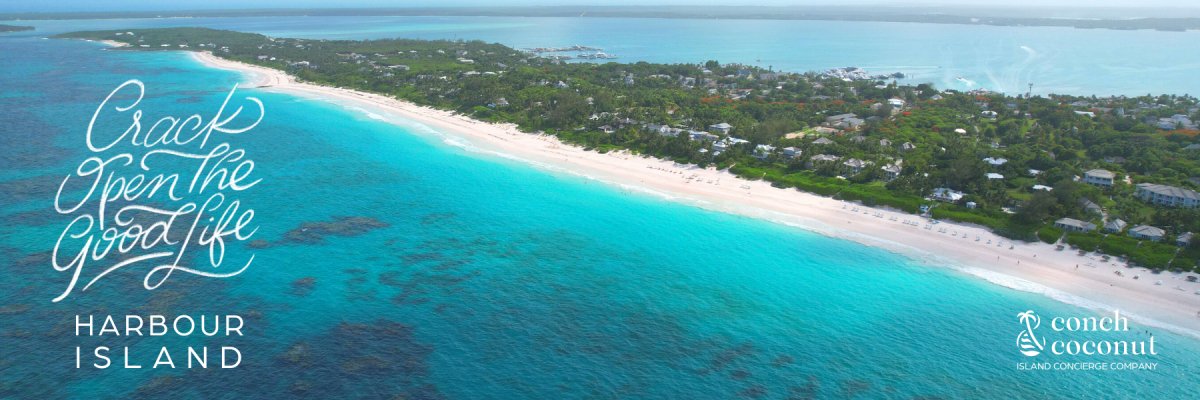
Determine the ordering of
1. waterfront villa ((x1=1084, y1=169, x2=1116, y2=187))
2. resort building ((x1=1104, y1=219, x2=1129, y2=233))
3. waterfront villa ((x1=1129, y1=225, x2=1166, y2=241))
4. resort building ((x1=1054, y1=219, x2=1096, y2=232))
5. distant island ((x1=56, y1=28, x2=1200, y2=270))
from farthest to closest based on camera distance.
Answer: waterfront villa ((x1=1084, y1=169, x2=1116, y2=187)) < distant island ((x1=56, y1=28, x2=1200, y2=270)) < resort building ((x1=1054, y1=219, x2=1096, y2=232)) < resort building ((x1=1104, y1=219, x2=1129, y2=233)) < waterfront villa ((x1=1129, y1=225, x2=1166, y2=241))

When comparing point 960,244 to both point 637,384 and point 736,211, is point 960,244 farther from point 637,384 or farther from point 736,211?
point 637,384

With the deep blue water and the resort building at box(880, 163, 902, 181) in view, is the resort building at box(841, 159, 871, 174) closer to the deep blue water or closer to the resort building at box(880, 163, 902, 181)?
the resort building at box(880, 163, 902, 181)

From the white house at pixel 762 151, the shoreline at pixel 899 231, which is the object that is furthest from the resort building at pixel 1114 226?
the white house at pixel 762 151

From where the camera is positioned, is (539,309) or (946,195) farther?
(946,195)

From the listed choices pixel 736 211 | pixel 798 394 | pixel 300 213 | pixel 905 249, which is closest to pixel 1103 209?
pixel 905 249

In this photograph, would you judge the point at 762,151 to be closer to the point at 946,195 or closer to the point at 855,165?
the point at 855,165

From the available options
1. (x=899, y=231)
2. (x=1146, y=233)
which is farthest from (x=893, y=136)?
(x=1146, y=233)

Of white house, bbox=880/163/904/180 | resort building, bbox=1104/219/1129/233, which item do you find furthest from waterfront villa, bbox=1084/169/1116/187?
white house, bbox=880/163/904/180

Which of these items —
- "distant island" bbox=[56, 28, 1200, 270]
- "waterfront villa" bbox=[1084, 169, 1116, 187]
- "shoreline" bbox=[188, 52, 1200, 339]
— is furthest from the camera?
"waterfront villa" bbox=[1084, 169, 1116, 187]
